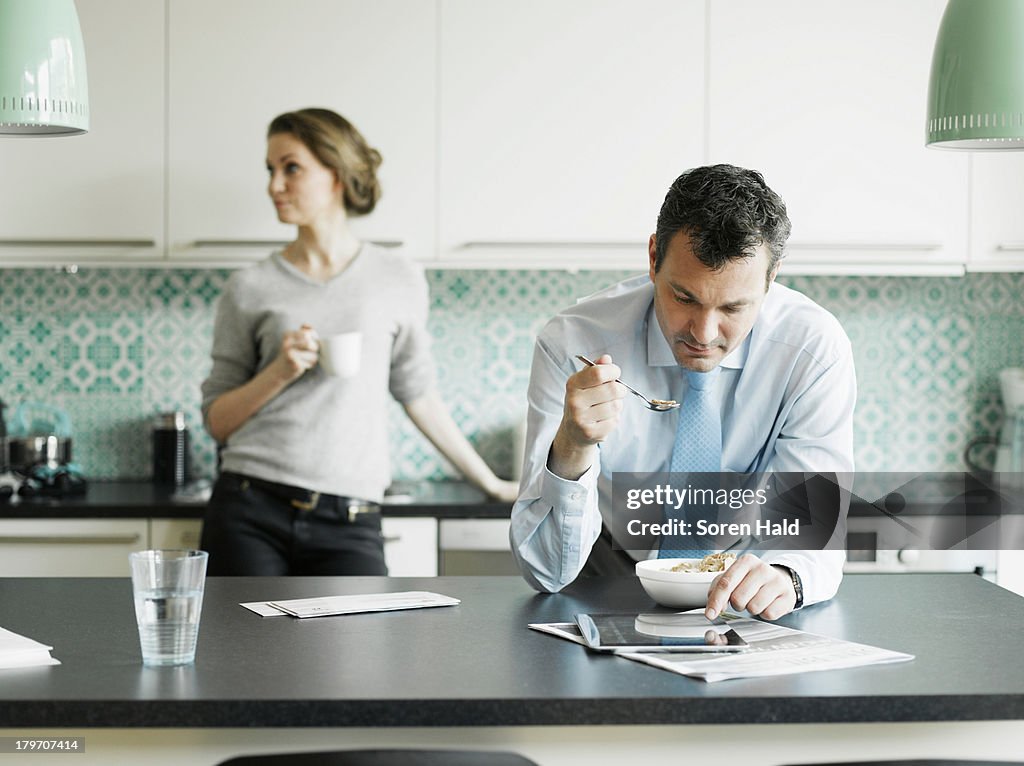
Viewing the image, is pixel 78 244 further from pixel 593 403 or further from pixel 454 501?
pixel 593 403

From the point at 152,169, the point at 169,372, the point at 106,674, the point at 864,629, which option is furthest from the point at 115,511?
the point at 864,629

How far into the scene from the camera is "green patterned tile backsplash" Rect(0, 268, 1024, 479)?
3.54m

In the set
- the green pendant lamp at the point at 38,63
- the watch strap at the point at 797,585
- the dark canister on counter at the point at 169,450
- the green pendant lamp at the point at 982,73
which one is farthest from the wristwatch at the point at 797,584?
the dark canister on counter at the point at 169,450

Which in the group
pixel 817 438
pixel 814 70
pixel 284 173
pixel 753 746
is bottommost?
pixel 753 746

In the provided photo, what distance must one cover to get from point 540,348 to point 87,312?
2.12m

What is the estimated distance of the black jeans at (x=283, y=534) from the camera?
2.57 metres

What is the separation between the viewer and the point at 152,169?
10.4ft

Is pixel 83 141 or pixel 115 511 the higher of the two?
pixel 83 141

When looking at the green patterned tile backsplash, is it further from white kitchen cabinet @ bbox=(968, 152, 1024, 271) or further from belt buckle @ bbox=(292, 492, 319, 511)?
belt buckle @ bbox=(292, 492, 319, 511)

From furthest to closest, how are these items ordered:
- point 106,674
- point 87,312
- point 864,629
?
1. point 87,312
2. point 864,629
3. point 106,674

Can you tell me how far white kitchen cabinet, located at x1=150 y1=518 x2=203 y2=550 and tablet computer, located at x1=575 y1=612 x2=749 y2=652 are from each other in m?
1.72

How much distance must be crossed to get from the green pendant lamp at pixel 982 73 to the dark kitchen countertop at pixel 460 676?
0.69 m

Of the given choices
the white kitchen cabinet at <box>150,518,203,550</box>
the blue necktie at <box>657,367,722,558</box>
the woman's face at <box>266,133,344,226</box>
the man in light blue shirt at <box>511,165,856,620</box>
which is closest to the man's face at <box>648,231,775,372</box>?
the man in light blue shirt at <box>511,165,856,620</box>

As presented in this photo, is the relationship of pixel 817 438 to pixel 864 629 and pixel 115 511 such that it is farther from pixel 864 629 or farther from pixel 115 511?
pixel 115 511
